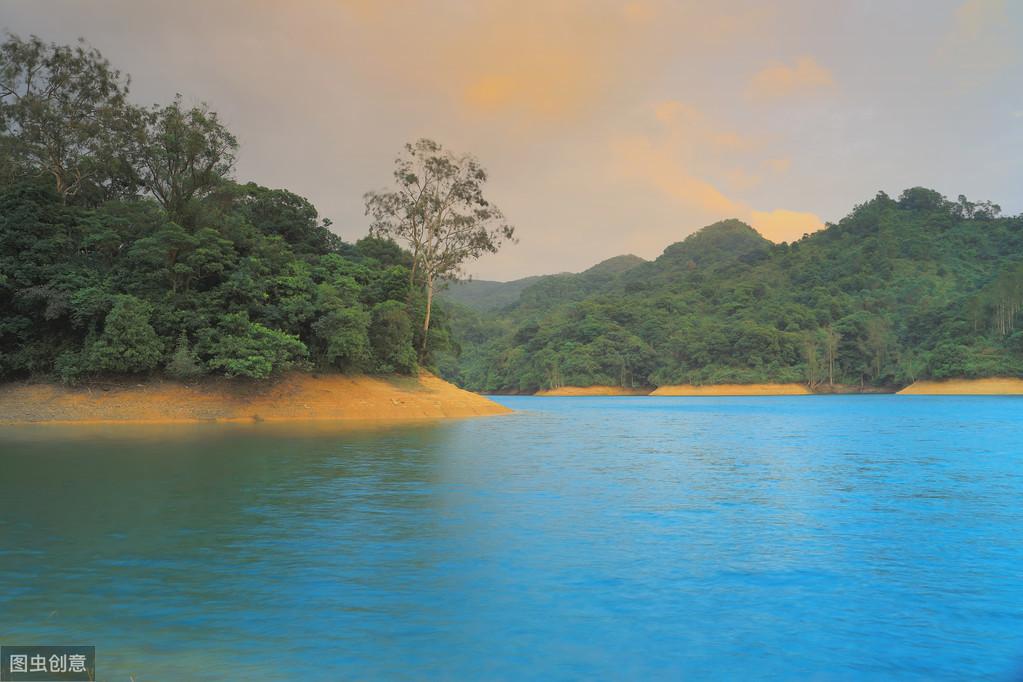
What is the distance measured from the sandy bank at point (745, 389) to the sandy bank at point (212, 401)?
308 feet

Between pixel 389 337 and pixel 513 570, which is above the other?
pixel 389 337

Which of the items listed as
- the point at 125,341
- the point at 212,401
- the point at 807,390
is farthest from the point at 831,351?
the point at 125,341

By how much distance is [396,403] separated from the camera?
4562cm

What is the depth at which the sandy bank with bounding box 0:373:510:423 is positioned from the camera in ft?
124

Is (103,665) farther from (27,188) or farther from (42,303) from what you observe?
(27,188)

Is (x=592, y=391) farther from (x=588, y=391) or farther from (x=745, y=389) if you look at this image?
(x=745, y=389)

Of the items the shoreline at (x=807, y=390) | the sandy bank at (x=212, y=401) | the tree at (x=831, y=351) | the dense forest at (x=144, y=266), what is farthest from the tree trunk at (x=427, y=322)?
the tree at (x=831, y=351)

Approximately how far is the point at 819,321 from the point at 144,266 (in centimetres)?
13448

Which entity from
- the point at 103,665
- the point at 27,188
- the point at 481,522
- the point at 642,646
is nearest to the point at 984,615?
the point at 642,646

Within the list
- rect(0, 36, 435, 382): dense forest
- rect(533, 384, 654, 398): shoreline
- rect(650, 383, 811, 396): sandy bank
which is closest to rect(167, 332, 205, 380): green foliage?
rect(0, 36, 435, 382): dense forest

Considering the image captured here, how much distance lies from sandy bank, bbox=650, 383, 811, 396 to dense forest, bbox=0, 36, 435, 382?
90.7m

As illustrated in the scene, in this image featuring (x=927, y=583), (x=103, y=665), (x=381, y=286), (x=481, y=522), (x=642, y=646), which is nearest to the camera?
(x=103, y=665)

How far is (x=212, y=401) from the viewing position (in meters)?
39.6

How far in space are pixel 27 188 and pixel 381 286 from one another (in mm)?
22177
